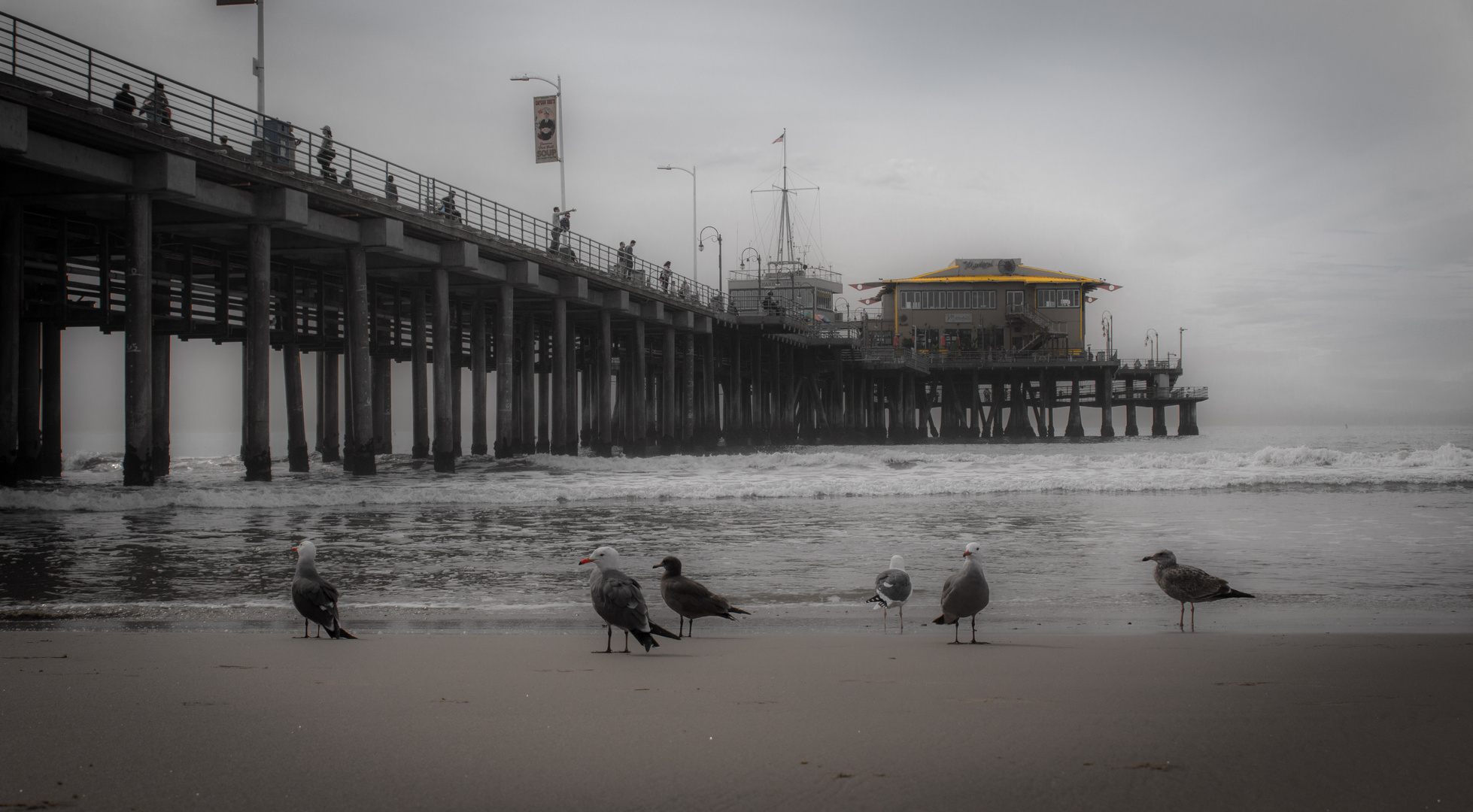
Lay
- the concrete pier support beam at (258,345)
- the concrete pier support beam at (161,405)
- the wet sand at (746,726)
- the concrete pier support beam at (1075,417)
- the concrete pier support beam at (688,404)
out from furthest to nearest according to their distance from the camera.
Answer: the concrete pier support beam at (1075,417) < the concrete pier support beam at (688,404) < the concrete pier support beam at (258,345) < the concrete pier support beam at (161,405) < the wet sand at (746,726)

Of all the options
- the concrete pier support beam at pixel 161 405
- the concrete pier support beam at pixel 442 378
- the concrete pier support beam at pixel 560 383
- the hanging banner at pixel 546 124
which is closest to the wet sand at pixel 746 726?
the concrete pier support beam at pixel 161 405

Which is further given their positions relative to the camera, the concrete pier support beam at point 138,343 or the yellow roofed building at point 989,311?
the yellow roofed building at point 989,311

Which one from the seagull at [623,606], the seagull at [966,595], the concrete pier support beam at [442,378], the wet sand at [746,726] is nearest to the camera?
the wet sand at [746,726]

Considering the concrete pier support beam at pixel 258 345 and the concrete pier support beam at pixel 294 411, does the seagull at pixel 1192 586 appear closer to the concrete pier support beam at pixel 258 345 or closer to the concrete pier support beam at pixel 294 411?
the concrete pier support beam at pixel 258 345

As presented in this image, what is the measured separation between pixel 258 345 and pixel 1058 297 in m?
60.5

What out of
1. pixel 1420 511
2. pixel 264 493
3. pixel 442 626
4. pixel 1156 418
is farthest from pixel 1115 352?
pixel 442 626

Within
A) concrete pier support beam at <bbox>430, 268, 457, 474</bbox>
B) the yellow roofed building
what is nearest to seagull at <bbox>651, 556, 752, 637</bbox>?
concrete pier support beam at <bbox>430, 268, 457, 474</bbox>

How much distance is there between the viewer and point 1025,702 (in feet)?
12.1

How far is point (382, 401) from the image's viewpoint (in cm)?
3444

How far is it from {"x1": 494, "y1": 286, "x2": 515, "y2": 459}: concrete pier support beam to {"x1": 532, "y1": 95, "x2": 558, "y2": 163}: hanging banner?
5161 millimetres

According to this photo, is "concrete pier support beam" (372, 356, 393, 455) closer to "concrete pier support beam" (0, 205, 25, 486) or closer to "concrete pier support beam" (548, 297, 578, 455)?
"concrete pier support beam" (548, 297, 578, 455)

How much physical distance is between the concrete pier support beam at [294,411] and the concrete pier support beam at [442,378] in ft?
10.4

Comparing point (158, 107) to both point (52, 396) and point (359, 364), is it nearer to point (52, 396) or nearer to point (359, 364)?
point (359, 364)

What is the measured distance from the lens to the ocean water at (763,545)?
6398 mm
